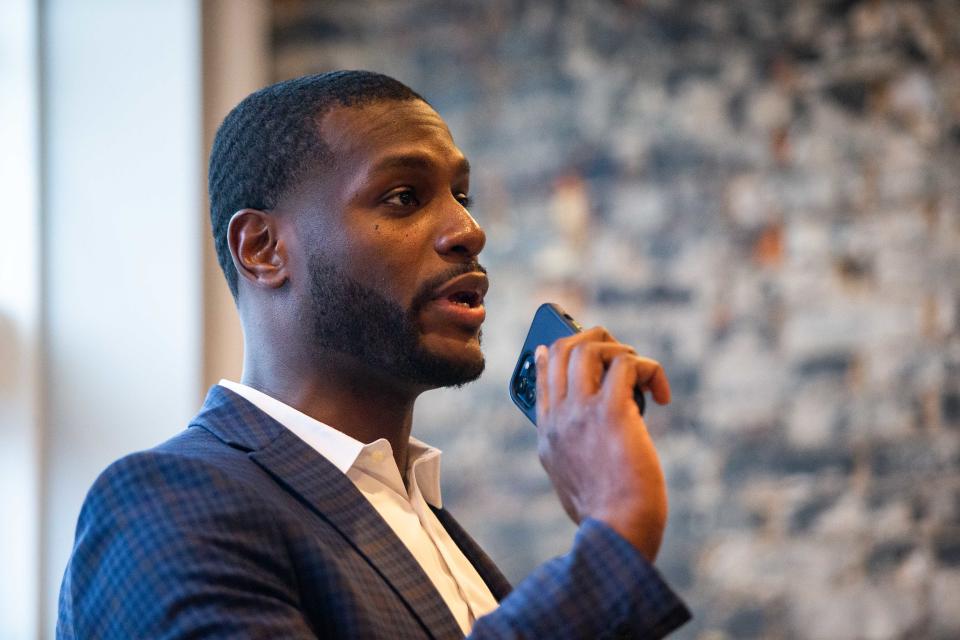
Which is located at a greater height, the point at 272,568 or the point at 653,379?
the point at 653,379

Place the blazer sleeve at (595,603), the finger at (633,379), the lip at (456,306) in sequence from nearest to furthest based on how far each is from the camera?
the blazer sleeve at (595,603), the finger at (633,379), the lip at (456,306)

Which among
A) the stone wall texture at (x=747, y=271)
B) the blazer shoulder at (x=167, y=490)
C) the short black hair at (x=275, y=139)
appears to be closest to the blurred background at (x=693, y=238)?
the stone wall texture at (x=747, y=271)

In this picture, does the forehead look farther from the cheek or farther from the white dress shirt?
the white dress shirt

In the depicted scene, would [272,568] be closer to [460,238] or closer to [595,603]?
[595,603]

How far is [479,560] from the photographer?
1314mm

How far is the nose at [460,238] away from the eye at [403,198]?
5cm

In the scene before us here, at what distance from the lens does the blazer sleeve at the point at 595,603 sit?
0.87 m

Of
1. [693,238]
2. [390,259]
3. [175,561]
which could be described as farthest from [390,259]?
[693,238]

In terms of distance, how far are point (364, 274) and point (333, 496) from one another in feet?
0.85

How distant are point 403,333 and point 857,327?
2.01 meters

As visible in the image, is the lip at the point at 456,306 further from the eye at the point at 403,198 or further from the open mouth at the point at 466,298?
the eye at the point at 403,198

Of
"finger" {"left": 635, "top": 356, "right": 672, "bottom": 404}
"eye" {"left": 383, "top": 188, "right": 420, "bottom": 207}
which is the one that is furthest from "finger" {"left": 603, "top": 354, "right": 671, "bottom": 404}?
"eye" {"left": 383, "top": 188, "right": 420, "bottom": 207}

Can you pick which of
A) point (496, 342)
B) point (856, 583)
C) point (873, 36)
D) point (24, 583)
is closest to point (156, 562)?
point (24, 583)

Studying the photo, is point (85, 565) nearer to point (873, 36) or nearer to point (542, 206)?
point (542, 206)
